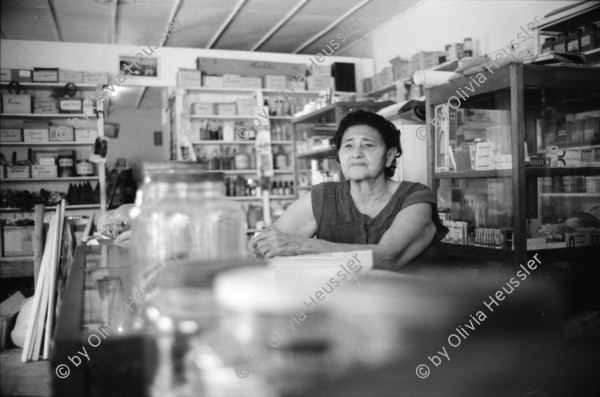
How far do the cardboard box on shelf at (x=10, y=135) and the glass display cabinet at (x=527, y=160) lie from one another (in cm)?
569

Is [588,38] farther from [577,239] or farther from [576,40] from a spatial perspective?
[577,239]

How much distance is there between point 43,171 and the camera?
703cm

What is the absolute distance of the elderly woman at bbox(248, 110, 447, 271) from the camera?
6.51 ft

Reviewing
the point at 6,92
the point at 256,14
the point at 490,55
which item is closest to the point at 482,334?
the point at 490,55

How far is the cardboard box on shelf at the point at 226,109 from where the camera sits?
24.9 feet

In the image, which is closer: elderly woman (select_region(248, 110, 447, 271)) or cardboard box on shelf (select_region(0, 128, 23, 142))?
elderly woman (select_region(248, 110, 447, 271))

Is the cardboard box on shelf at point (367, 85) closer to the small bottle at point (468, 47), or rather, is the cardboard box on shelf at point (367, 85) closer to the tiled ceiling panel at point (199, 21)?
the small bottle at point (468, 47)

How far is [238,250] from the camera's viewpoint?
35.9 inches

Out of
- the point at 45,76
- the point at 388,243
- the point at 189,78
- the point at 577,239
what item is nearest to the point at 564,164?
the point at 577,239

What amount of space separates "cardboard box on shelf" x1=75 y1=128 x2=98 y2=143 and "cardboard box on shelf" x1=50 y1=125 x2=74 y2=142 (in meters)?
0.08

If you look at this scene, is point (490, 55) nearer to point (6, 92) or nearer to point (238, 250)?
point (238, 250)

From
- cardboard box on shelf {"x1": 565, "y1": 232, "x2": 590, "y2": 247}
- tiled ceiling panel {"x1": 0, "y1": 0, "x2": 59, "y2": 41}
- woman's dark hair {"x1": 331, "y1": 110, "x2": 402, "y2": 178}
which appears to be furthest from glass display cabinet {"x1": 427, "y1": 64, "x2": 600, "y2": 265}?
tiled ceiling panel {"x1": 0, "y1": 0, "x2": 59, "y2": 41}

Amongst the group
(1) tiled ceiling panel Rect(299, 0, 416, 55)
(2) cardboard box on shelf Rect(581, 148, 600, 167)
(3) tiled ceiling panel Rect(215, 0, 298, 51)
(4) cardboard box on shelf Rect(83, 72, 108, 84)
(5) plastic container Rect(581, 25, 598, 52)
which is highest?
(1) tiled ceiling panel Rect(299, 0, 416, 55)

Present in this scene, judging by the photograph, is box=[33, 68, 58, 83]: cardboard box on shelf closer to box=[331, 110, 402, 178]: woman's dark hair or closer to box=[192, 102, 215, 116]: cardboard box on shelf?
box=[192, 102, 215, 116]: cardboard box on shelf
